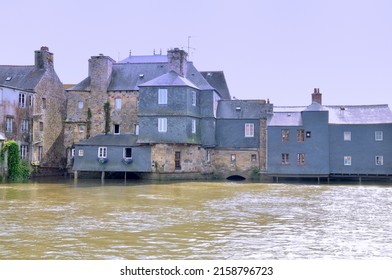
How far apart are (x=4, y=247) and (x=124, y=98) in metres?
38.5

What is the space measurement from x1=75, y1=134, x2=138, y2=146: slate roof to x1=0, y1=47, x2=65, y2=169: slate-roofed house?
514 cm

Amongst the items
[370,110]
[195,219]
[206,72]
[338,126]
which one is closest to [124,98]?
[206,72]

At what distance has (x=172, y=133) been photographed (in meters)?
44.9

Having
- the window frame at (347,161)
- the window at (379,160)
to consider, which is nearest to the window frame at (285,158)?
the window frame at (347,161)

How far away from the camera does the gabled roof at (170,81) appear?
45406 millimetres

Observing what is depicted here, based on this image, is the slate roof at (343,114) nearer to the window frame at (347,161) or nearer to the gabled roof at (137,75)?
the window frame at (347,161)

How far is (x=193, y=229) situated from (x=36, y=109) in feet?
120

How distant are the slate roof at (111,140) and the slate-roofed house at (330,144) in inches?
528

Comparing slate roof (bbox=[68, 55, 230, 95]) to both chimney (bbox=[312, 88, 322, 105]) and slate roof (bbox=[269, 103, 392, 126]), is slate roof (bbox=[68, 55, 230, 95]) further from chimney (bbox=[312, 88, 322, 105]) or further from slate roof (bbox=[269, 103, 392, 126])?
chimney (bbox=[312, 88, 322, 105])

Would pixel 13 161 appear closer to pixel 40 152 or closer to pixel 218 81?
pixel 40 152

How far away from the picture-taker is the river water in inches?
460

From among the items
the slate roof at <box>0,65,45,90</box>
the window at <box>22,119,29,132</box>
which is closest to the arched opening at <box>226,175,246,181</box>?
the window at <box>22,119,29,132</box>

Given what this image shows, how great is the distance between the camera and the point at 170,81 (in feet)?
150
